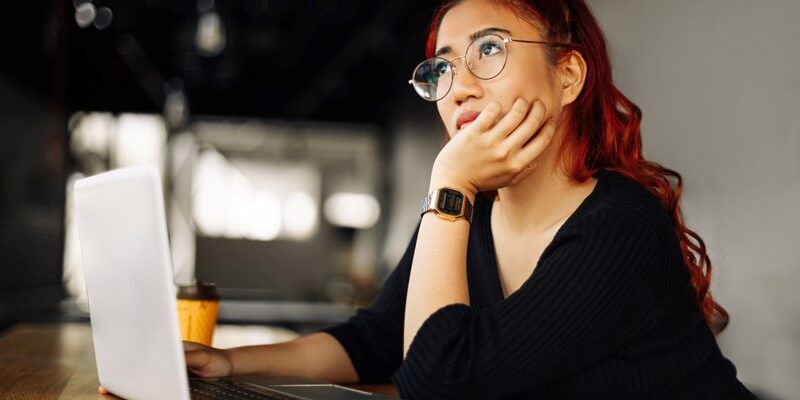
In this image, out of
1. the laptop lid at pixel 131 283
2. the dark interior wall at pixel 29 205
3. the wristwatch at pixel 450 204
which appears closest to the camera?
the laptop lid at pixel 131 283

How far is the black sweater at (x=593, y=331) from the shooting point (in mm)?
1008

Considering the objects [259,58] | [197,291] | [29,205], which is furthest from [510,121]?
[259,58]

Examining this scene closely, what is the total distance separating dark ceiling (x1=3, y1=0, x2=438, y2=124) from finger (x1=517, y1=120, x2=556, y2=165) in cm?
471

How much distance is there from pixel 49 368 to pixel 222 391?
0.52 m

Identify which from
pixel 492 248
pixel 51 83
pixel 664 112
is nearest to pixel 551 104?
pixel 492 248

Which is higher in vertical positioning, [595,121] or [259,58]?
[259,58]

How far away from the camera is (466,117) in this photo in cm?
129

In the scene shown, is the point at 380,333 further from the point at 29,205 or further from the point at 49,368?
the point at 29,205

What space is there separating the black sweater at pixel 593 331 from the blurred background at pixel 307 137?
768 mm

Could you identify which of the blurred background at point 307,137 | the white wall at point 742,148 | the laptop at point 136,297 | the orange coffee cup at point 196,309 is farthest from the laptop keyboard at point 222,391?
the white wall at point 742,148

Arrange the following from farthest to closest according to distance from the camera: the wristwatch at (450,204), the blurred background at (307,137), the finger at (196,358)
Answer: the blurred background at (307,137), the finger at (196,358), the wristwatch at (450,204)

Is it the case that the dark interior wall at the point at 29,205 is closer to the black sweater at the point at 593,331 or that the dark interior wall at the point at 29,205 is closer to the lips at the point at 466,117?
the lips at the point at 466,117

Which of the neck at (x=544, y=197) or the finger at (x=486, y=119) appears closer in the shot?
the finger at (x=486, y=119)

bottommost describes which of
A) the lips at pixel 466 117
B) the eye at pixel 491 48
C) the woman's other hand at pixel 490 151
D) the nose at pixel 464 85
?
the woman's other hand at pixel 490 151
